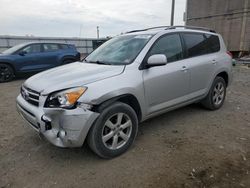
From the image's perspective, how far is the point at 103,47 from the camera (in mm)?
4062

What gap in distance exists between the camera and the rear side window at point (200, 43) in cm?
392

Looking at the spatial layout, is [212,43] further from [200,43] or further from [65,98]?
[65,98]

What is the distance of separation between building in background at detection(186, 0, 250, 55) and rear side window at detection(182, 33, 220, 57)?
13591 millimetres

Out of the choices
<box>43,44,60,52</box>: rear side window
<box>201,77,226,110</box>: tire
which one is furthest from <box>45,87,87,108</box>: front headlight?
<box>43,44,60,52</box>: rear side window

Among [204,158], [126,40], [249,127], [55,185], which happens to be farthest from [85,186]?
[249,127]

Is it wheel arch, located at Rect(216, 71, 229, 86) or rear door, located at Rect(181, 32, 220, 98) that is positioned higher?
rear door, located at Rect(181, 32, 220, 98)

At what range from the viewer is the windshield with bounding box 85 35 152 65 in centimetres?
328

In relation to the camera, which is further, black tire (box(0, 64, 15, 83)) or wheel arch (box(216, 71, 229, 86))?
black tire (box(0, 64, 15, 83))

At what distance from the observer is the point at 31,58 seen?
28.8ft

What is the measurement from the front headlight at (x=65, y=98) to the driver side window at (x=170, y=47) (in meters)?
1.37

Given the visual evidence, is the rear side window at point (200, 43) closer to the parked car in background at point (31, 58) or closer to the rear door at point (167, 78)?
the rear door at point (167, 78)

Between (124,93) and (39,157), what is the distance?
4.80ft

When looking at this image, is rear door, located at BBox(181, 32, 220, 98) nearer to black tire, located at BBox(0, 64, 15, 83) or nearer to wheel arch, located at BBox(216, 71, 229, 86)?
wheel arch, located at BBox(216, 71, 229, 86)

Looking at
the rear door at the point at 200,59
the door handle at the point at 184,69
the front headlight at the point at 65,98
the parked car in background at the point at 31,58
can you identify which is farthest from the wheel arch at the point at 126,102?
the parked car in background at the point at 31,58
